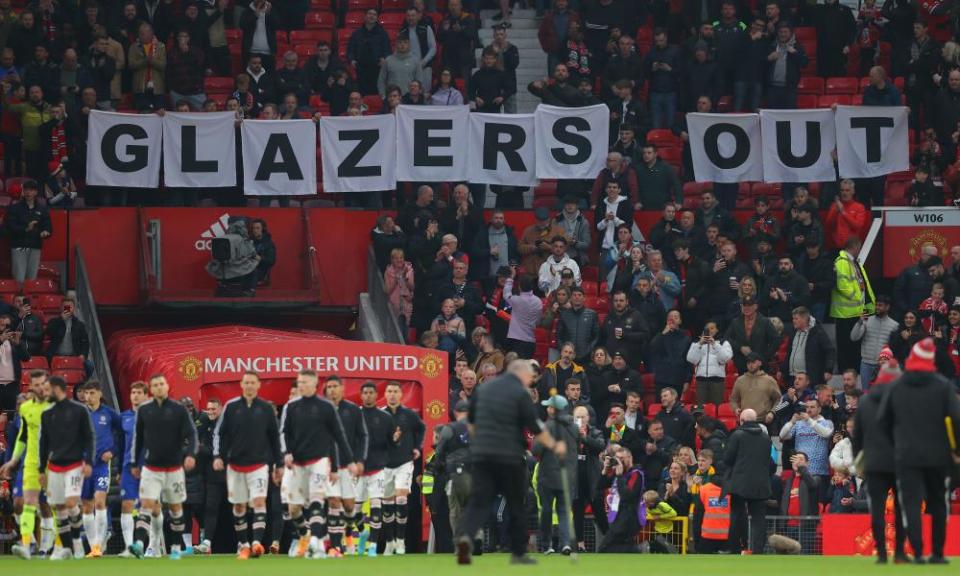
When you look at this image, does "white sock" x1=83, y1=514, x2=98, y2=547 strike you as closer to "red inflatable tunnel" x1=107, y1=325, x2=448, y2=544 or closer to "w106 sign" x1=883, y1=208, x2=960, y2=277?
"red inflatable tunnel" x1=107, y1=325, x2=448, y2=544

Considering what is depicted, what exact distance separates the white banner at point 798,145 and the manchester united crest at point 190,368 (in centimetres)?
1033

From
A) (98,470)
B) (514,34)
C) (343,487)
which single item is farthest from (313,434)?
(514,34)

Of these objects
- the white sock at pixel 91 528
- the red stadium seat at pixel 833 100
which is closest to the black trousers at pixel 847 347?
the red stadium seat at pixel 833 100

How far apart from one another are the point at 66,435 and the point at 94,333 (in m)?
7.84

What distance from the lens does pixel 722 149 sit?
30703mm

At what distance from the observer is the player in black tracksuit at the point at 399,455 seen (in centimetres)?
2236

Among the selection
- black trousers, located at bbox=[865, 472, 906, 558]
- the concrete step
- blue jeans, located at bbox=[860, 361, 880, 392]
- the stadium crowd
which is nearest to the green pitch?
black trousers, located at bbox=[865, 472, 906, 558]

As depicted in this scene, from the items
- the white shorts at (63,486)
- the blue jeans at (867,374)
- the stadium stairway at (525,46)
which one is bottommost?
the white shorts at (63,486)

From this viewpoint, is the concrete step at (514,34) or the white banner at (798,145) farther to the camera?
the concrete step at (514,34)

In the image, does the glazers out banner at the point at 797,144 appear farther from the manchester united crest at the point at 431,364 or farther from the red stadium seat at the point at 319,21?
the manchester united crest at the point at 431,364

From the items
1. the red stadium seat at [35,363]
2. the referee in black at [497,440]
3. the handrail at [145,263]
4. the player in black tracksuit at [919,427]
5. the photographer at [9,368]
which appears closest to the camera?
the player in black tracksuit at [919,427]

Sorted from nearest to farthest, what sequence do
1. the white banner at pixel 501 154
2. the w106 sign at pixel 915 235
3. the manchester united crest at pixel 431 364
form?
the manchester united crest at pixel 431 364
the white banner at pixel 501 154
the w106 sign at pixel 915 235

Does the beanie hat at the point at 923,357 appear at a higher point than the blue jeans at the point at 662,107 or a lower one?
lower

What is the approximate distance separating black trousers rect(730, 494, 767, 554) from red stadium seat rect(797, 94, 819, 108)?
1159 cm
